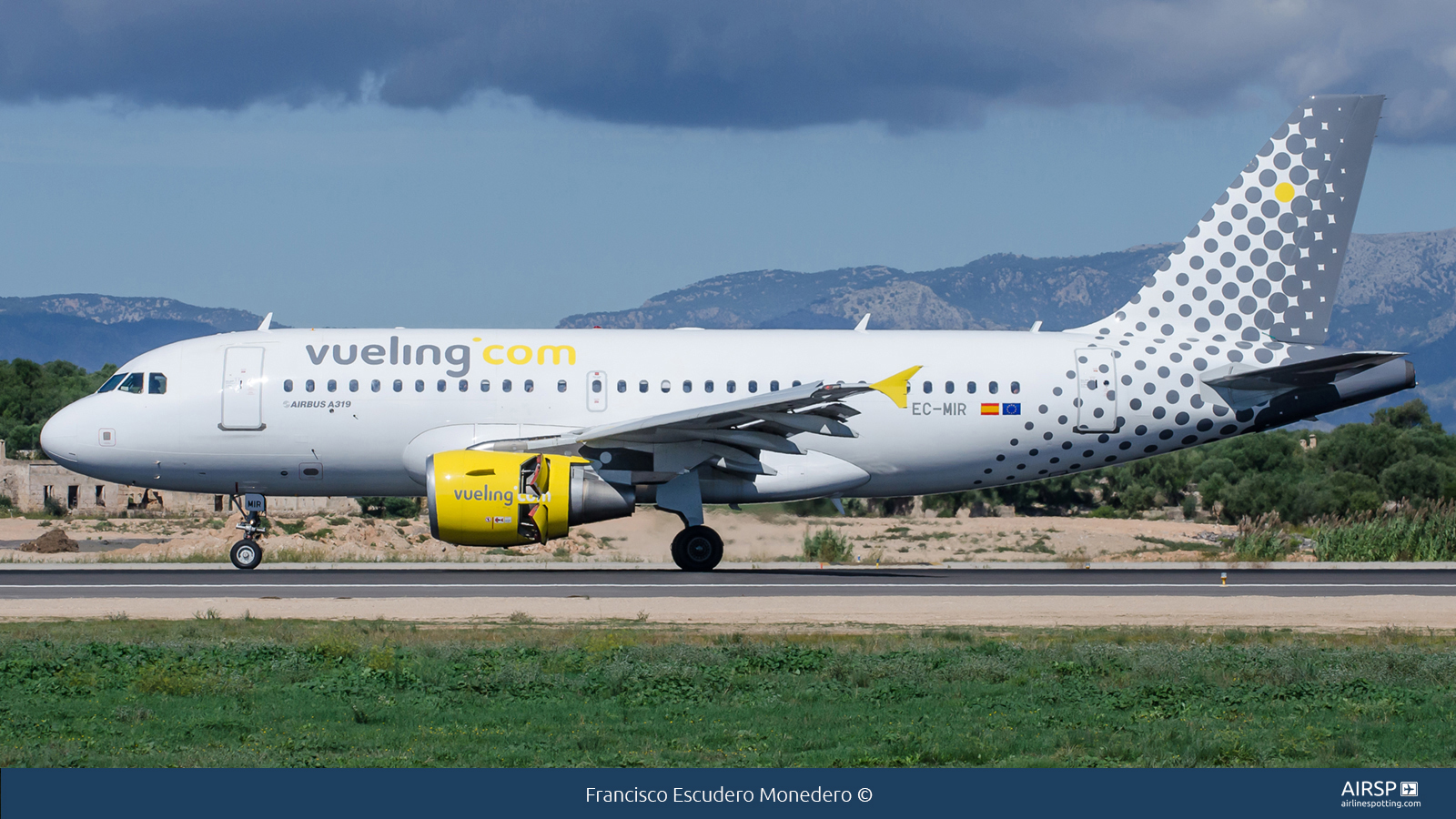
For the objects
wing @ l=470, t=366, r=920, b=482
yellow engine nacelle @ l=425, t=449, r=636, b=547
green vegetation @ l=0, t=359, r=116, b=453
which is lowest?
yellow engine nacelle @ l=425, t=449, r=636, b=547

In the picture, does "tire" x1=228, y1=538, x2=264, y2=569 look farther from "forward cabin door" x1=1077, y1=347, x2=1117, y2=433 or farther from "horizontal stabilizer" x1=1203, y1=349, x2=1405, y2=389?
"horizontal stabilizer" x1=1203, y1=349, x2=1405, y2=389

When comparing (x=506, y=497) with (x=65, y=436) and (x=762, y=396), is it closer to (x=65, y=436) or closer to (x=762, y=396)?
(x=762, y=396)

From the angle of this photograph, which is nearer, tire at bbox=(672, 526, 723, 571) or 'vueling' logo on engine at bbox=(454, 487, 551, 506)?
'vueling' logo on engine at bbox=(454, 487, 551, 506)

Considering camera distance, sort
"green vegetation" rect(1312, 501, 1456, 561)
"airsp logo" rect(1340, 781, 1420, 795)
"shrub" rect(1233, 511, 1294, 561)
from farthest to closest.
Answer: "green vegetation" rect(1312, 501, 1456, 561)
"shrub" rect(1233, 511, 1294, 561)
"airsp logo" rect(1340, 781, 1420, 795)

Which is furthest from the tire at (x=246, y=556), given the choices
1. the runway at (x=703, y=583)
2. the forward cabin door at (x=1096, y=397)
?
the forward cabin door at (x=1096, y=397)

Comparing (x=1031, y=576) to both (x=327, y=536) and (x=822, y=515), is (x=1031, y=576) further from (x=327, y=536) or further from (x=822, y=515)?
(x=327, y=536)

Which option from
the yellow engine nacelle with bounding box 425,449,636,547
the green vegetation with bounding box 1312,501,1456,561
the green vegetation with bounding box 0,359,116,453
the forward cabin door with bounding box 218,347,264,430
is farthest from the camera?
the green vegetation with bounding box 0,359,116,453

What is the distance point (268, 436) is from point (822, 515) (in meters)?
11.6

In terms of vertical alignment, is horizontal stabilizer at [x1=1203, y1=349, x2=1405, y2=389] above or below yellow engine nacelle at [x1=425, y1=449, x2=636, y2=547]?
above

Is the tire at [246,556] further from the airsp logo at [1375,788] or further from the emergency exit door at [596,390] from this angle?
the airsp logo at [1375,788]

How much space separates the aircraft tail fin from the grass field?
10795 millimetres

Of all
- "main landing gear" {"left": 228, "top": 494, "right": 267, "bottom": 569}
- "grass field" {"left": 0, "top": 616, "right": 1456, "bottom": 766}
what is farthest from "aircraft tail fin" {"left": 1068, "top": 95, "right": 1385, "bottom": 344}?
"main landing gear" {"left": 228, "top": 494, "right": 267, "bottom": 569}

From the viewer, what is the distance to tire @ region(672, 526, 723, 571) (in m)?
24.1

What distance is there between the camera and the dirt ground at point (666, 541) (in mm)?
26578
